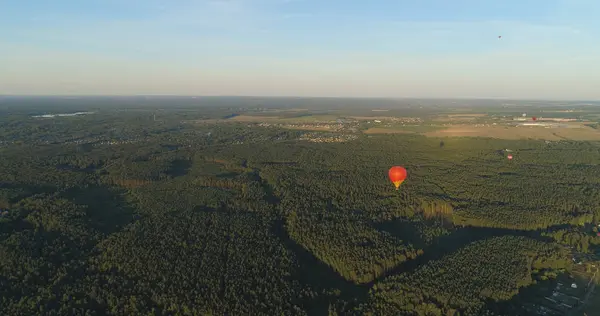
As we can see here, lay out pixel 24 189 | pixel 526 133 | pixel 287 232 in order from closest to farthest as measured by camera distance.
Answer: pixel 287 232 < pixel 24 189 < pixel 526 133

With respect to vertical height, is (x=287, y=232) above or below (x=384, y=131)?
below

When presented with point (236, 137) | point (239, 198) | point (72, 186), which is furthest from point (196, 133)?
point (239, 198)

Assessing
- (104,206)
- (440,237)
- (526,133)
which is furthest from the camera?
(526,133)

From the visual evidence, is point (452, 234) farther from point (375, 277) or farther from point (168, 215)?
point (168, 215)

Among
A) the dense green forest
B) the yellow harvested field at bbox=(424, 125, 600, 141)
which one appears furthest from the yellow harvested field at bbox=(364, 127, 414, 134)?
the dense green forest

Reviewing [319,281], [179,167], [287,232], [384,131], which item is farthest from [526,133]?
[319,281]

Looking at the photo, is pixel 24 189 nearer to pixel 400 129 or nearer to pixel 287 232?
pixel 287 232

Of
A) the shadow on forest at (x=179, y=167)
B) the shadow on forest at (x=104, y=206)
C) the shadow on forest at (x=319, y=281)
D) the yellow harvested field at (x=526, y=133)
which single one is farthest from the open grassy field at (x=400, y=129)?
the shadow on forest at (x=319, y=281)

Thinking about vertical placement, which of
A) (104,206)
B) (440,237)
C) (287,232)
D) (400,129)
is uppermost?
(400,129)

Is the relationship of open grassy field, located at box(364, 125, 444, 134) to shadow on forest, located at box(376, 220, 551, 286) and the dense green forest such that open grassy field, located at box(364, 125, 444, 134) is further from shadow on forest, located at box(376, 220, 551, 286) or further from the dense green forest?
shadow on forest, located at box(376, 220, 551, 286)
